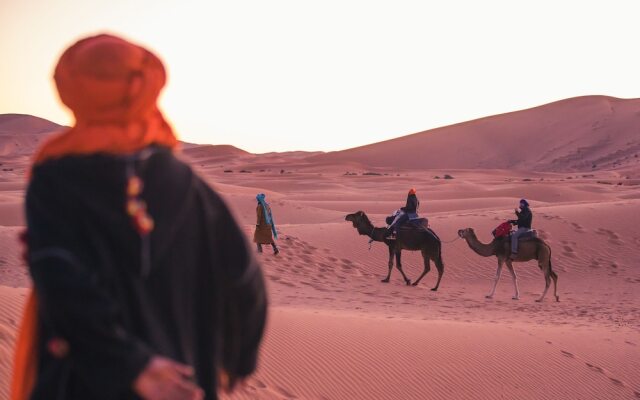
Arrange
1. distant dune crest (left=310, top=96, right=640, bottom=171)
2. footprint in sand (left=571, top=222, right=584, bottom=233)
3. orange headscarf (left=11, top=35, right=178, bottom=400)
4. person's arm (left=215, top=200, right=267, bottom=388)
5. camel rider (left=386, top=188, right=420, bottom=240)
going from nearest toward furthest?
orange headscarf (left=11, top=35, right=178, bottom=400) < person's arm (left=215, top=200, right=267, bottom=388) < camel rider (left=386, top=188, right=420, bottom=240) < footprint in sand (left=571, top=222, right=584, bottom=233) < distant dune crest (left=310, top=96, right=640, bottom=171)

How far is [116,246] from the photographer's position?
6.34ft

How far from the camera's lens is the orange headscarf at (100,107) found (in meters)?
1.96

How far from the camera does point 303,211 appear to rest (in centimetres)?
2748

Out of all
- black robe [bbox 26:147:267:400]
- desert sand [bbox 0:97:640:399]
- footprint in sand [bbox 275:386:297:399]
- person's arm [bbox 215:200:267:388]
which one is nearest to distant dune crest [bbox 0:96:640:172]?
desert sand [bbox 0:97:640:399]

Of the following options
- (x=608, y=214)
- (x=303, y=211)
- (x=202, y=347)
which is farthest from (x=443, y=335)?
(x=303, y=211)

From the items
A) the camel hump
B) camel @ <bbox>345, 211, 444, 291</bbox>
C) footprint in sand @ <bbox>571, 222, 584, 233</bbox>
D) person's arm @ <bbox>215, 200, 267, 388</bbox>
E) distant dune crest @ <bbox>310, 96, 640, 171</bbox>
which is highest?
distant dune crest @ <bbox>310, 96, 640, 171</bbox>

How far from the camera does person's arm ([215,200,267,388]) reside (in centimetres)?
218

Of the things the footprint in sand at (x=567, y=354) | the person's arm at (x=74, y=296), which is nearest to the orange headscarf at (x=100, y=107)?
the person's arm at (x=74, y=296)

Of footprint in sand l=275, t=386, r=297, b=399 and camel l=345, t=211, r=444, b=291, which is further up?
camel l=345, t=211, r=444, b=291

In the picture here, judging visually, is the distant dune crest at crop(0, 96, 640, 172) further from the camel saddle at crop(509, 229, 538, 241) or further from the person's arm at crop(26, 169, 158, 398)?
the person's arm at crop(26, 169, 158, 398)

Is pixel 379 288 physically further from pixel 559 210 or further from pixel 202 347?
pixel 202 347

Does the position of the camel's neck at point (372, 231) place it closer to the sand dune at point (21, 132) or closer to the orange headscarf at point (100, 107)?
the orange headscarf at point (100, 107)

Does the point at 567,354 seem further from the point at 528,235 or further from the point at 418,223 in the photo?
the point at 418,223

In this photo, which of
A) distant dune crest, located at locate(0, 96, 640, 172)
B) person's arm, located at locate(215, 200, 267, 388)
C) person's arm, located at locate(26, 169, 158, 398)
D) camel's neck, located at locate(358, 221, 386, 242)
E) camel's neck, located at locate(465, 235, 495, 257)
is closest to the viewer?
person's arm, located at locate(26, 169, 158, 398)
